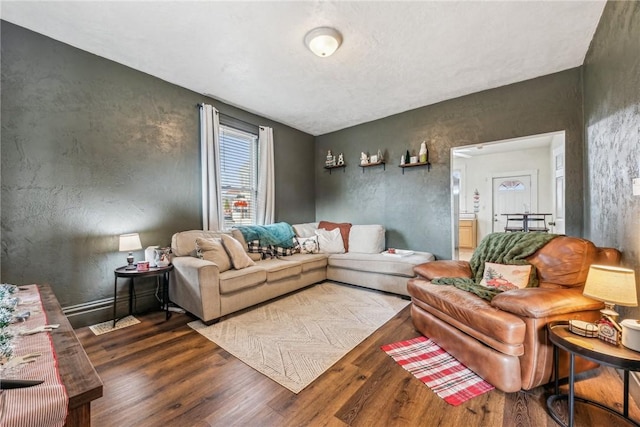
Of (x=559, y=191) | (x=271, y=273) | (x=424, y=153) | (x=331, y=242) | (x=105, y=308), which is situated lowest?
(x=105, y=308)

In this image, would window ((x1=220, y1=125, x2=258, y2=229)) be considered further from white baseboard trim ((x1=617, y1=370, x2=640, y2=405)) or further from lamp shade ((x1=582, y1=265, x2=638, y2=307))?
white baseboard trim ((x1=617, y1=370, x2=640, y2=405))

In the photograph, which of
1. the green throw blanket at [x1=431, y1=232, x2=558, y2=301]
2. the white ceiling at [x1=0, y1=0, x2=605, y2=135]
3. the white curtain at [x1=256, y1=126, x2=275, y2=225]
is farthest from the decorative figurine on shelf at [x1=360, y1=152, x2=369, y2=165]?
the green throw blanket at [x1=431, y1=232, x2=558, y2=301]

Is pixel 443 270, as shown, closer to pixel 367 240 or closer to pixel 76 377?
pixel 367 240

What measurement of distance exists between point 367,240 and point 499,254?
2005 mm

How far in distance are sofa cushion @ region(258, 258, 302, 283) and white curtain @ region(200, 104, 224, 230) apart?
0.91 meters

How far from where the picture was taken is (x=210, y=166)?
3.64 metres

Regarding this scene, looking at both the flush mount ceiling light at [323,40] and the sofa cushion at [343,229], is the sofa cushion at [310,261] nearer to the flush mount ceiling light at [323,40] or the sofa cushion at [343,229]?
the sofa cushion at [343,229]

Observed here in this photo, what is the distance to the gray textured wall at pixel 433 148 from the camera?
123 inches

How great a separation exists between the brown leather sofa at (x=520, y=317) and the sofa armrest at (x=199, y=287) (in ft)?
6.57

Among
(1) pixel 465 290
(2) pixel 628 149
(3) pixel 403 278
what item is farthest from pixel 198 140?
(2) pixel 628 149

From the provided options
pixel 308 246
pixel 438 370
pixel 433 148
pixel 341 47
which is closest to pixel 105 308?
pixel 308 246

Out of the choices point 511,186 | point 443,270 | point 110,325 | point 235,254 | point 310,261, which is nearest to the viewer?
point 443,270

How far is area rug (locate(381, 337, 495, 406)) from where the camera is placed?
1715 mm

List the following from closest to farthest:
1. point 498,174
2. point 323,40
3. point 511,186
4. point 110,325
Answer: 1. point 323,40
2. point 110,325
3. point 511,186
4. point 498,174
